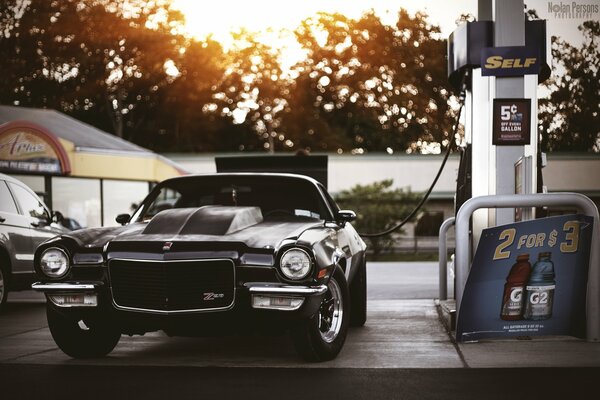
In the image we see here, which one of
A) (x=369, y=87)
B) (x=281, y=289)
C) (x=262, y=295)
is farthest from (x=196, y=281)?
(x=369, y=87)

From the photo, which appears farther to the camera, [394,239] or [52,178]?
[394,239]

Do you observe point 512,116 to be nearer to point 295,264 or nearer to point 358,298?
point 358,298

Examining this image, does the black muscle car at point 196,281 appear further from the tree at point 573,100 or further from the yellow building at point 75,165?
the yellow building at point 75,165

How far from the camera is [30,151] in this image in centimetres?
2005

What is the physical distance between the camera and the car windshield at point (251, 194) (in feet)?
26.7

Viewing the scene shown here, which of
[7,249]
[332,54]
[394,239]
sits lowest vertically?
[394,239]

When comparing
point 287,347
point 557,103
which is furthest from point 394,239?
point 287,347

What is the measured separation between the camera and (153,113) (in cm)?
5062

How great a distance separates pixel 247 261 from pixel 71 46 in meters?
40.1

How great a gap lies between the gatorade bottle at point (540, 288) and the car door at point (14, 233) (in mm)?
6558

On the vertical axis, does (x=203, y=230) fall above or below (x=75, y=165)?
below

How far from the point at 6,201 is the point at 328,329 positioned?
19.6ft

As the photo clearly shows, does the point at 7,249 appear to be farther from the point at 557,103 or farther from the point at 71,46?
A: the point at 71,46

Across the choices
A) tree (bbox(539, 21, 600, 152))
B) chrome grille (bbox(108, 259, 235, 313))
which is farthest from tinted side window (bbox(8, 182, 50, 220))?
tree (bbox(539, 21, 600, 152))
